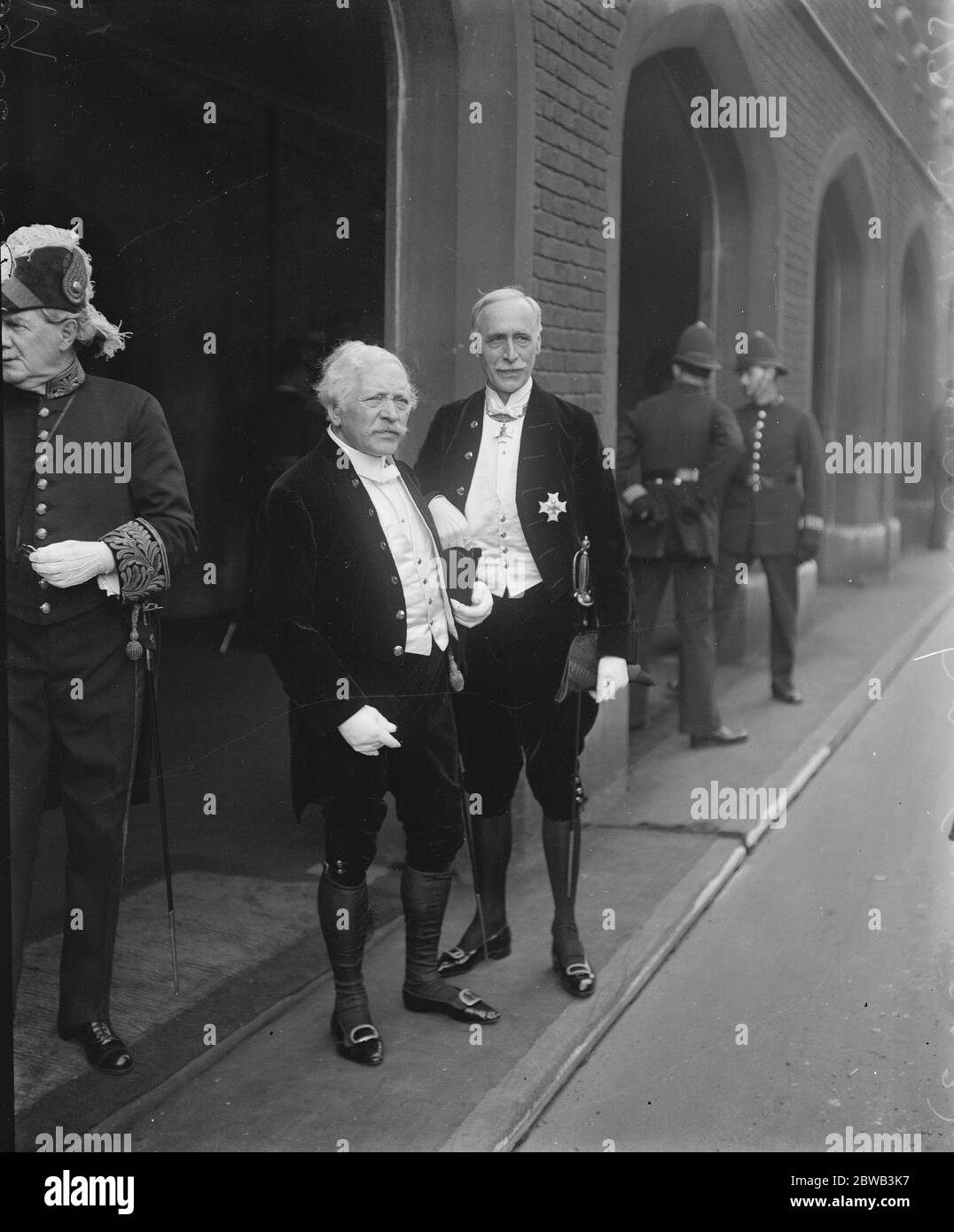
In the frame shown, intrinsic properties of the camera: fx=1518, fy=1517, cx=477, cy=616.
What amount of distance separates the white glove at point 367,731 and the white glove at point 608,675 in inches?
34.3

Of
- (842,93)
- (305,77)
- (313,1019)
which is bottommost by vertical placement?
(313,1019)

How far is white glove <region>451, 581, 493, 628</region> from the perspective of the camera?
4.19 meters

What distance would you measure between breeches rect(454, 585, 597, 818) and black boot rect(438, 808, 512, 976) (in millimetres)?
62

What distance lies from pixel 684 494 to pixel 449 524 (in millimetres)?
2923

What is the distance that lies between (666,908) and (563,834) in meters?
0.74

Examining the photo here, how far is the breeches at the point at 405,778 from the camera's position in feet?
12.8

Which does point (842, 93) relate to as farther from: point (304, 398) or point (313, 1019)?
point (313, 1019)

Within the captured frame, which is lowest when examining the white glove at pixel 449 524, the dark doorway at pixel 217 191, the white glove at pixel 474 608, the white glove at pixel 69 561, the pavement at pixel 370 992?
the pavement at pixel 370 992

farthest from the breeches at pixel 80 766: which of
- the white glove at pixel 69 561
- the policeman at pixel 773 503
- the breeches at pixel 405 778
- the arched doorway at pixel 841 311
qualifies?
the arched doorway at pixel 841 311

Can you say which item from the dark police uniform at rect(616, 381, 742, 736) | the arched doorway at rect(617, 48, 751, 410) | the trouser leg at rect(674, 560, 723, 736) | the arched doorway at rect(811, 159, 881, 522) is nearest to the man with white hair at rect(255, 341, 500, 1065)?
the arched doorway at rect(617, 48, 751, 410)

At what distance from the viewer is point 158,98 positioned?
159 inches

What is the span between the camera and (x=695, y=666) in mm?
6969

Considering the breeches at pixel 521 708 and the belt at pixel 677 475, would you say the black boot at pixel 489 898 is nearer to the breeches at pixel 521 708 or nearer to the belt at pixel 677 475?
the breeches at pixel 521 708

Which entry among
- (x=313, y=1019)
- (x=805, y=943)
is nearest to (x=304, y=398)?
(x=313, y=1019)
